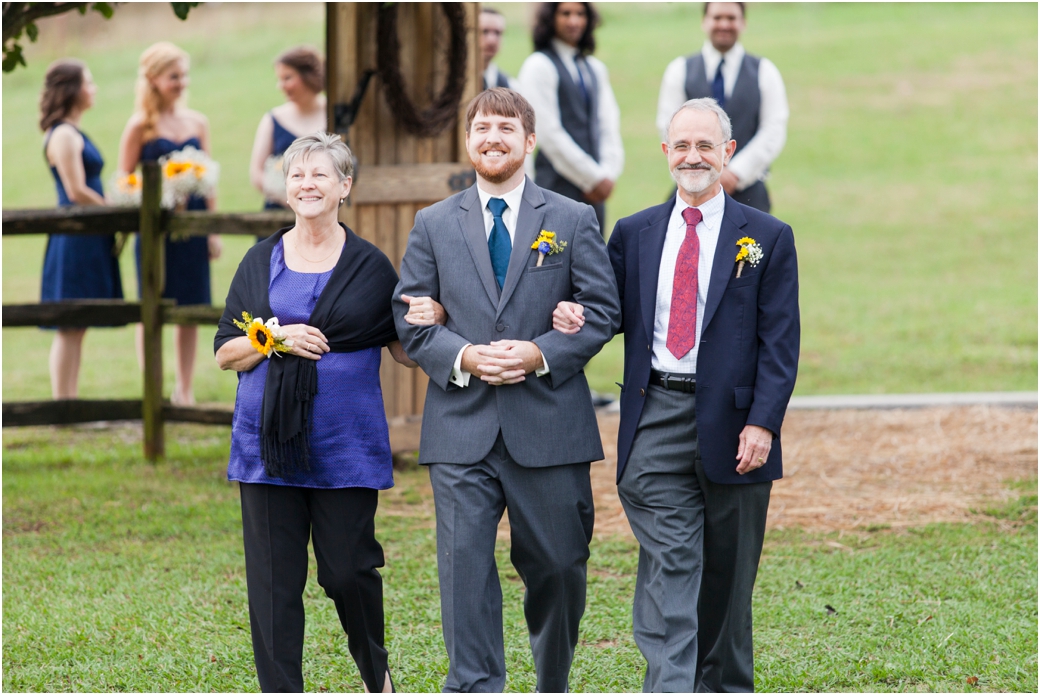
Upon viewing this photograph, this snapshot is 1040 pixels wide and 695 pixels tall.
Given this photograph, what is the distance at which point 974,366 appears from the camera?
11.0 metres

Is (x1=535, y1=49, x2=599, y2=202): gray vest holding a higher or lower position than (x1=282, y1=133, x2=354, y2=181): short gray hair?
higher

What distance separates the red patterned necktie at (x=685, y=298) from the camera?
160 inches

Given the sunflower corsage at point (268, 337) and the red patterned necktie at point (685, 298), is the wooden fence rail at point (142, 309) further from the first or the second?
the red patterned necktie at point (685, 298)

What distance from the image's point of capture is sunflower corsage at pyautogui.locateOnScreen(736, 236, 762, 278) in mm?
4020

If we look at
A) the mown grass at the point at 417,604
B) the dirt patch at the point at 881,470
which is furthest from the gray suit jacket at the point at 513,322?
the dirt patch at the point at 881,470

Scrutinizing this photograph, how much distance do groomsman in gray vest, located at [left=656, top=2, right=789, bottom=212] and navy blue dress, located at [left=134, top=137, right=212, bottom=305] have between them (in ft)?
11.6

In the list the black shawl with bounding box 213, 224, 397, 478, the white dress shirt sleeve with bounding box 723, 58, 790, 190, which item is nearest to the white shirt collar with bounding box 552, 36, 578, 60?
the white dress shirt sleeve with bounding box 723, 58, 790, 190

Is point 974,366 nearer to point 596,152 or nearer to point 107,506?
point 596,152

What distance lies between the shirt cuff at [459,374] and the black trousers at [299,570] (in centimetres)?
49

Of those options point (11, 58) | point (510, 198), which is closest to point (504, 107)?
point (510, 198)

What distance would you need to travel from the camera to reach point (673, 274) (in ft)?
13.5

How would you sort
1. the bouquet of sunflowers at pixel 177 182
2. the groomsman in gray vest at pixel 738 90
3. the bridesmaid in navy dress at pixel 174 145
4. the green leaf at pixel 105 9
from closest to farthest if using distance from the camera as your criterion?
the green leaf at pixel 105 9, the groomsman in gray vest at pixel 738 90, the bouquet of sunflowers at pixel 177 182, the bridesmaid in navy dress at pixel 174 145

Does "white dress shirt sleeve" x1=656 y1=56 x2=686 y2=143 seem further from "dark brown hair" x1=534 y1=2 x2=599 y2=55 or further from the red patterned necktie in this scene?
the red patterned necktie

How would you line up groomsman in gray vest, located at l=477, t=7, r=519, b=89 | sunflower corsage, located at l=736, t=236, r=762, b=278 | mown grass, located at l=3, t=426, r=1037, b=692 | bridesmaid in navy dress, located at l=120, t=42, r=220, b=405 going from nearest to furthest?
sunflower corsage, located at l=736, t=236, r=762, b=278 < mown grass, located at l=3, t=426, r=1037, b=692 < bridesmaid in navy dress, located at l=120, t=42, r=220, b=405 < groomsman in gray vest, located at l=477, t=7, r=519, b=89
